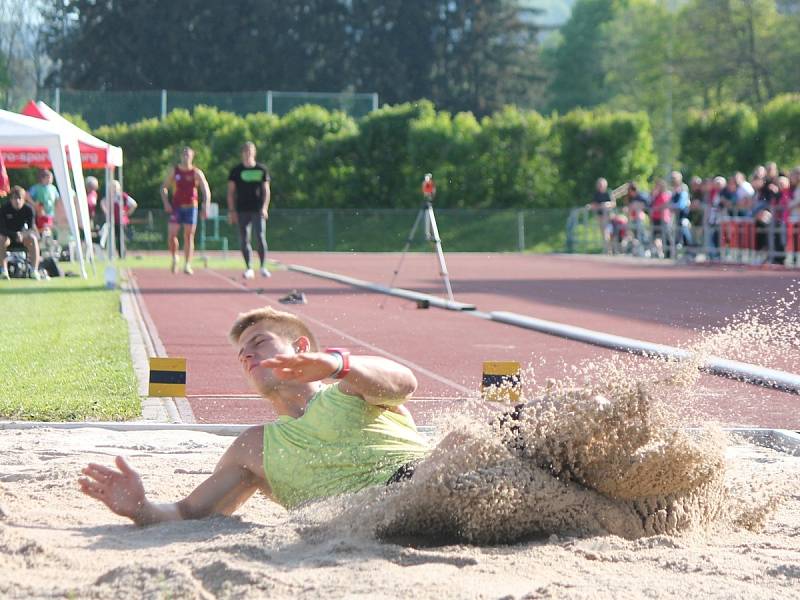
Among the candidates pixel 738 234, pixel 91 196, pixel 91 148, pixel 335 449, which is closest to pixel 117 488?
pixel 335 449

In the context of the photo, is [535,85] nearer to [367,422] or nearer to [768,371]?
[768,371]

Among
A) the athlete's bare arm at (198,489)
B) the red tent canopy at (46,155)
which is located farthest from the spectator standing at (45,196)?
the athlete's bare arm at (198,489)

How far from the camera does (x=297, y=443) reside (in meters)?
5.18

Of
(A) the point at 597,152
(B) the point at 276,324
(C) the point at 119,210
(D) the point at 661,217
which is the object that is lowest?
(B) the point at 276,324

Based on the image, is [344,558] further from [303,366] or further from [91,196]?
[91,196]

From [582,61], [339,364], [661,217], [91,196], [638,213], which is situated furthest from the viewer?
[582,61]

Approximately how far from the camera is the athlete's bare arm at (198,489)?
529cm

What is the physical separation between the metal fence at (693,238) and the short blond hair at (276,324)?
72.2 ft

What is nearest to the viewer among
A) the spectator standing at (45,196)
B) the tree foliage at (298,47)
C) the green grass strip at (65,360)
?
the green grass strip at (65,360)

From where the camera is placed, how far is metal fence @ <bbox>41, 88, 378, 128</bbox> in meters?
48.5

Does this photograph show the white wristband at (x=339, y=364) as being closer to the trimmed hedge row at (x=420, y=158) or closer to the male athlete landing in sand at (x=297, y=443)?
the male athlete landing in sand at (x=297, y=443)

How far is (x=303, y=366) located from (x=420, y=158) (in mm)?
43078

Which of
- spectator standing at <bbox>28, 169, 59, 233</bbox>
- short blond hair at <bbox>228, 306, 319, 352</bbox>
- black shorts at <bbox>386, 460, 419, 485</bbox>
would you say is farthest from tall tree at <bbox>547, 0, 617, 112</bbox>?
black shorts at <bbox>386, 460, 419, 485</bbox>

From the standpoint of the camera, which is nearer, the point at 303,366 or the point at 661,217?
the point at 303,366
